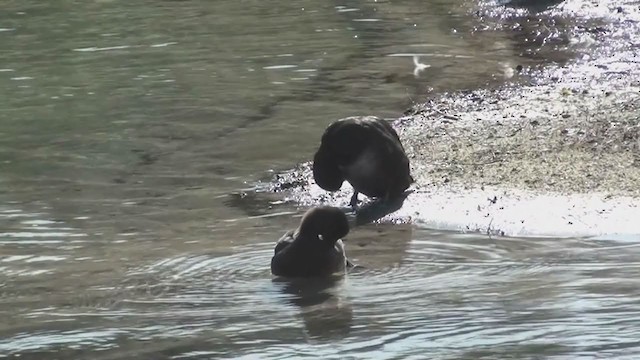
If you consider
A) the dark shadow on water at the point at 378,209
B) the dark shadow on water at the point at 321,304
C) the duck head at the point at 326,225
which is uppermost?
the duck head at the point at 326,225

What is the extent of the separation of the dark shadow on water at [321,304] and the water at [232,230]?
0.02 metres

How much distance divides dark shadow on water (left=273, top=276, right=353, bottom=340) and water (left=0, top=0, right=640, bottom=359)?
17 mm

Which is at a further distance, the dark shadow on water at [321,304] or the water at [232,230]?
the dark shadow on water at [321,304]

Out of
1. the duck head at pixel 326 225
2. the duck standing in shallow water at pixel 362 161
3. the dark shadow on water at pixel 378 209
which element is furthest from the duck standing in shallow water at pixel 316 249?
the duck standing in shallow water at pixel 362 161

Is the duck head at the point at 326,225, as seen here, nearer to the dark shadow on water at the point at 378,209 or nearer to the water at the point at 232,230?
the water at the point at 232,230

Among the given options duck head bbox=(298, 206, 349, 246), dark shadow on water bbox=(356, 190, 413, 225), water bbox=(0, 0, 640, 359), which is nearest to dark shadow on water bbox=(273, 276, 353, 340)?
water bbox=(0, 0, 640, 359)

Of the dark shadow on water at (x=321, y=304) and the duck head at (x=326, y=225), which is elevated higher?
the duck head at (x=326, y=225)

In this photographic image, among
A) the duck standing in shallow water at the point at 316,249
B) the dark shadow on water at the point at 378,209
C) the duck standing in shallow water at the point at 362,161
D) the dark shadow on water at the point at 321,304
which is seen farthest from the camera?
the duck standing in shallow water at the point at 362,161

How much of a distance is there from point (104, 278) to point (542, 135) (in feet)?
13.2

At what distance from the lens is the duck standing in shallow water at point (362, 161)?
9016mm

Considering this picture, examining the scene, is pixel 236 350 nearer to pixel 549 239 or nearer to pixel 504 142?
pixel 549 239

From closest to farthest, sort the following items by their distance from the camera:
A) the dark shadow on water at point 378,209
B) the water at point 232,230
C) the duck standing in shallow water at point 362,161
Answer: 1. the water at point 232,230
2. the dark shadow on water at point 378,209
3. the duck standing in shallow water at point 362,161

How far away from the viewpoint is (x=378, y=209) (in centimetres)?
894

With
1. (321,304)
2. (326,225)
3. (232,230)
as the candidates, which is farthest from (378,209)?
(321,304)
